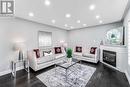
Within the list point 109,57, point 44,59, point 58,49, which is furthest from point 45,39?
point 109,57

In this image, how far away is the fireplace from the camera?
369cm

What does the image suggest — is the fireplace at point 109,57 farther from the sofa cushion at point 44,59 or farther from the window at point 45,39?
the window at point 45,39

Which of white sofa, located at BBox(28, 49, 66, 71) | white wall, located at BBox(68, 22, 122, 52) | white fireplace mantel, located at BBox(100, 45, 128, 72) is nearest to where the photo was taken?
white fireplace mantel, located at BBox(100, 45, 128, 72)

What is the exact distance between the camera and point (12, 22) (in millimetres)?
3328

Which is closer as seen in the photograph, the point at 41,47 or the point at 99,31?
the point at 41,47

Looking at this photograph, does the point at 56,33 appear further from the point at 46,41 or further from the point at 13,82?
the point at 13,82

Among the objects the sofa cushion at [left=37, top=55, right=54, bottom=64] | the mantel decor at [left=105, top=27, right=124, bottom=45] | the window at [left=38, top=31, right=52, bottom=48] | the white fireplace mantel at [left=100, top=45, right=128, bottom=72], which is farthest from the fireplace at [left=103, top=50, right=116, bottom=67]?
the window at [left=38, top=31, right=52, bottom=48]

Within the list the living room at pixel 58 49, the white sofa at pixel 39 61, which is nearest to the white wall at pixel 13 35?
the living room at pixel 58 49

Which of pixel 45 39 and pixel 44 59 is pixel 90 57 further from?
pixel 45 39

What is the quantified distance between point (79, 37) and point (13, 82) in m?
5.25

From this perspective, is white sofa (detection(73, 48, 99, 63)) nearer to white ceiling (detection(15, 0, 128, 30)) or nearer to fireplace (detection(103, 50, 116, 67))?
fireplace (detection(103, 50, 116, 67))

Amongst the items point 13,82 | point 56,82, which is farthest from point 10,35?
point 56,82

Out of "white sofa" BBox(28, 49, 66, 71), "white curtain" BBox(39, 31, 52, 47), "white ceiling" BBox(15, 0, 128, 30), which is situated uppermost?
"white ceiling" BBox(15, 0, 128, 30)

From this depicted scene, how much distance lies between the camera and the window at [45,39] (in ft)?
15.0
